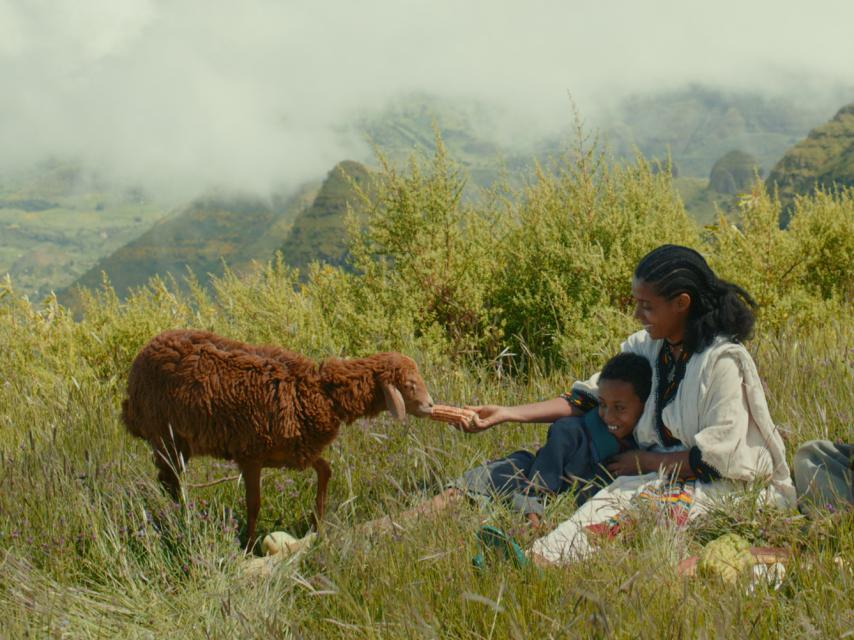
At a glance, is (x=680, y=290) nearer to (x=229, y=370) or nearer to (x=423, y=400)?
(x=423, y=400)

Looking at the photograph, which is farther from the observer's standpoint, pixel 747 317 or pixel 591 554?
pixel 747 317

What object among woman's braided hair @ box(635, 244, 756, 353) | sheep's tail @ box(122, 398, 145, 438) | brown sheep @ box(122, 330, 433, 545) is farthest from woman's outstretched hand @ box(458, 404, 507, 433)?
sheep's tail @ box(122, 398, 145, 438)

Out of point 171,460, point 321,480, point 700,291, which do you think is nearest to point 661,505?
point 700,291

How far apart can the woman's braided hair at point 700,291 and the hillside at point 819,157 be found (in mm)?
125015

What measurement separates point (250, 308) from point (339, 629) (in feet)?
20.3

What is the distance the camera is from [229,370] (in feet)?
11.8

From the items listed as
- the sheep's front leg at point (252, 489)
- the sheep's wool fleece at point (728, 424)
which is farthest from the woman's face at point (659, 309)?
the sheep's front leg at point (252, 489)

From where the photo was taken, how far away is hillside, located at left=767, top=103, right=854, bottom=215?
412 ft

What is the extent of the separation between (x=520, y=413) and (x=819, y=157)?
162333mm

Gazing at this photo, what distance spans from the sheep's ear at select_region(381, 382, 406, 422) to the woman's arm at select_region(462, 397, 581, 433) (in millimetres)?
683

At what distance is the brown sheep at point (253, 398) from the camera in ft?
11.6

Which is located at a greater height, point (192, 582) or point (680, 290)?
point (680, 290)

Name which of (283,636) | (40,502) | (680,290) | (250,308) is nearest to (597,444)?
(680,290)

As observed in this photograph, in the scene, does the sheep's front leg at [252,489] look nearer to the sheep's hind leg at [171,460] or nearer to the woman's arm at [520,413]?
the sheep's hind leg at [171,460]
